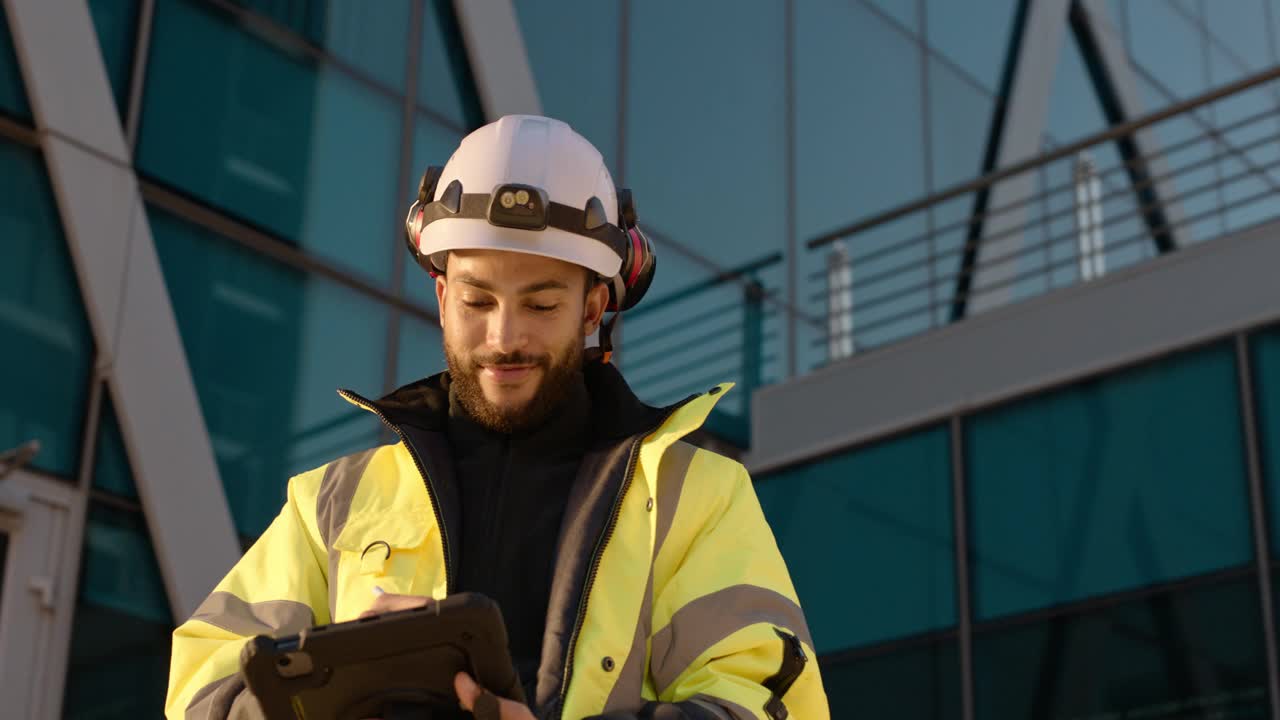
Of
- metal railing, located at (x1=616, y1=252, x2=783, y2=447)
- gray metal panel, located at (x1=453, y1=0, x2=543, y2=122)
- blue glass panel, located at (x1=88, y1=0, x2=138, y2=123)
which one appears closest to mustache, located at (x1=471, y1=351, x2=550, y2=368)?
blue glass panel, located at (x1=88, y1=0, x2=138, y2=123)

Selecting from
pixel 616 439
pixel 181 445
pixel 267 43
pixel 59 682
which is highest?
pixel 267 43

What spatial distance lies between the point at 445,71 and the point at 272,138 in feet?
5.13

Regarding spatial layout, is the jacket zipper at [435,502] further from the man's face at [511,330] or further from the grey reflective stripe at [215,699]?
the grey reflective stripe at [215,699]

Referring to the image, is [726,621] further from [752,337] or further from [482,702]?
[752,337]

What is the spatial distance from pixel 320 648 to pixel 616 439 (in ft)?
2.63

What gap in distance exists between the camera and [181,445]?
8.29m

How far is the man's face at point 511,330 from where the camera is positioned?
3.13m

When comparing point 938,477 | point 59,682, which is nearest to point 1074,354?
point 938,477

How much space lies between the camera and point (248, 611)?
121 inches

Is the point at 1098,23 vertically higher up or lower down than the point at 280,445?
higher up

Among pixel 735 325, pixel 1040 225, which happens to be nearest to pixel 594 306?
pixel 735 325

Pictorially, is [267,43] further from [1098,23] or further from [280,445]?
[1098,23]

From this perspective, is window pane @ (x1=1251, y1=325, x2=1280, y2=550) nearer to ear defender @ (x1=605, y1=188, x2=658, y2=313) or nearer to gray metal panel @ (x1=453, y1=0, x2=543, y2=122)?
gray metal panel @ (x1=453, y1=0, x2=543, y2=122)

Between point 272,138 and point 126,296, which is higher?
point 272,138
